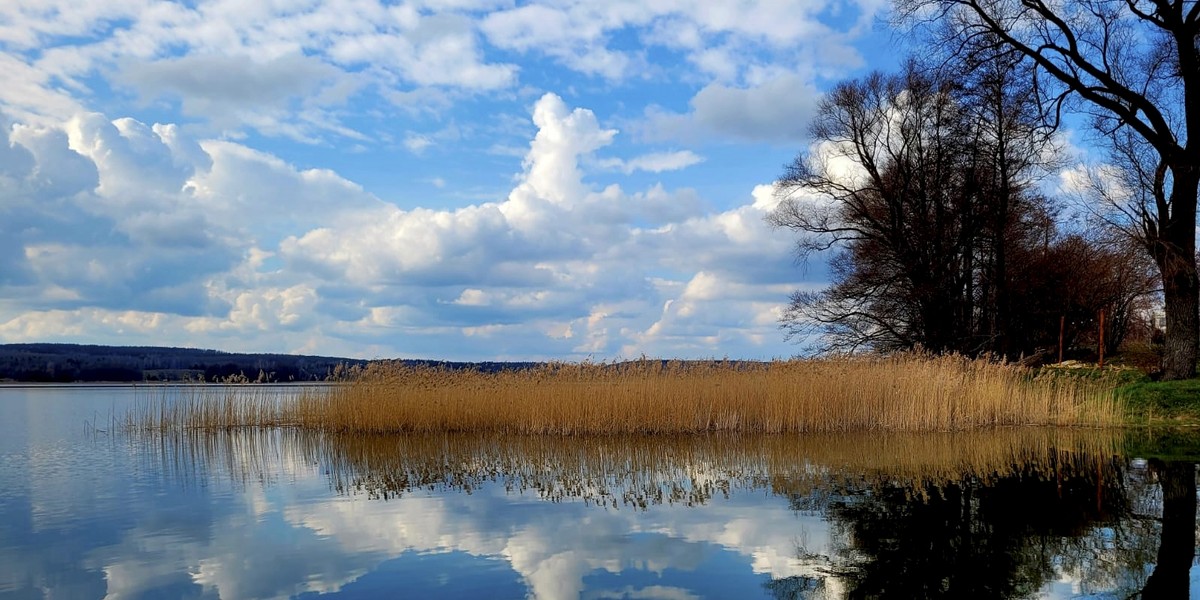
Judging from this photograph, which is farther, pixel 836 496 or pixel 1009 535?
pixel 836 496

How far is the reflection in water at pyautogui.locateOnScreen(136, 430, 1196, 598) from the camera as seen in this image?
630 centimetres

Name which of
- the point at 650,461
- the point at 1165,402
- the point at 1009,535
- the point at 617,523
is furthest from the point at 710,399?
the point at 1165,402

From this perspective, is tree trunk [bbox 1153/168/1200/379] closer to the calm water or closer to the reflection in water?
the reflection in water

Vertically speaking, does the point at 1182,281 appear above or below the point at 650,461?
above

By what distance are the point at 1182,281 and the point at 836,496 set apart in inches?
553

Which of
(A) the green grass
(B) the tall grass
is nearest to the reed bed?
(B) the tall grass

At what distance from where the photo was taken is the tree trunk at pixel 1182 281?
61.1 ft

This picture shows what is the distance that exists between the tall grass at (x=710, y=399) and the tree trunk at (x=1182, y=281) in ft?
6.48

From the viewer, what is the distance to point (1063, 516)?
8.30 meters

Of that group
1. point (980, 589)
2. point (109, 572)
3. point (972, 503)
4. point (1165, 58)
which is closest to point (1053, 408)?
point (1165, 58)

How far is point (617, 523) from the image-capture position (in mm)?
8336

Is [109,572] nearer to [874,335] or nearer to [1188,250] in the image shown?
[1188,250]

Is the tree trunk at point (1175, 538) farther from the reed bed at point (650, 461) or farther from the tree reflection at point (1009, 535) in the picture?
the reed bed at point (650, 461)

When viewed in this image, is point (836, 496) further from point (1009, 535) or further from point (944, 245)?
point (944, 245)
